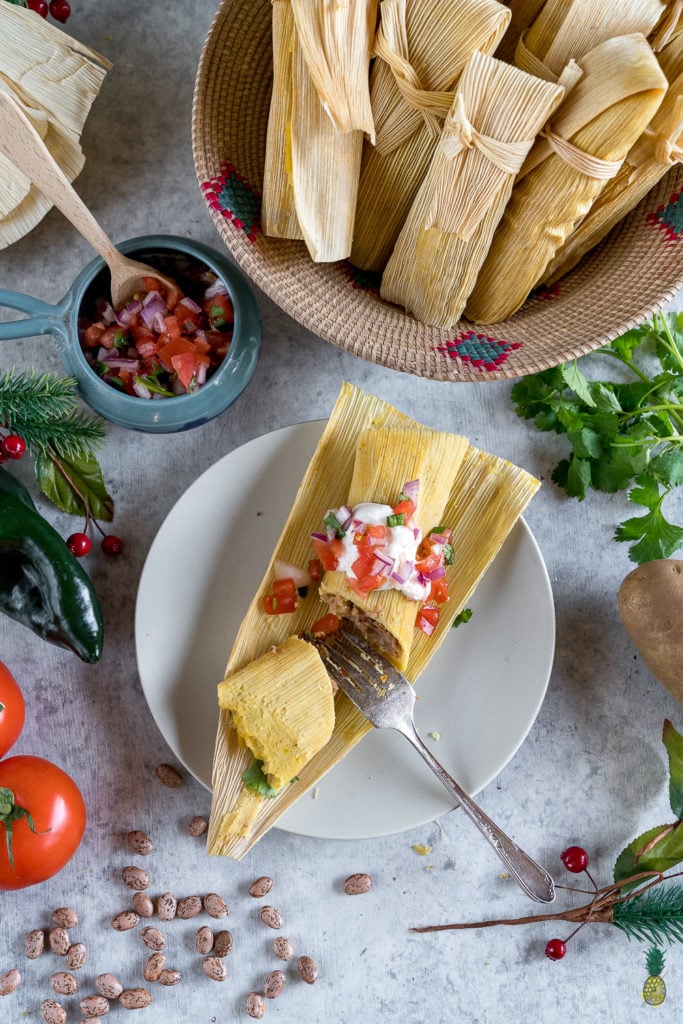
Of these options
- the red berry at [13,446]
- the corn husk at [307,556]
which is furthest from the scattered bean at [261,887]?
the red berry at [13,446]

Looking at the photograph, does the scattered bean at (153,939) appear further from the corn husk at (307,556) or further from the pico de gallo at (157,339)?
the pico de gallo at (157,339)

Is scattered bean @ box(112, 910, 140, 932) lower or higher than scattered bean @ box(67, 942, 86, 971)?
higher

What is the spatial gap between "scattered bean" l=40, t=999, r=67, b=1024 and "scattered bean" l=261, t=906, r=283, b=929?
576 mm

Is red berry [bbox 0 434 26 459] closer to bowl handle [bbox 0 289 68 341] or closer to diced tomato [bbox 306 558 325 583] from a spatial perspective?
bowl handle [bbox 0 289 68 341]

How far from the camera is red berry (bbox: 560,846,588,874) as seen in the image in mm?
2266

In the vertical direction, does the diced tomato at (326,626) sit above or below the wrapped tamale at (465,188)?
below

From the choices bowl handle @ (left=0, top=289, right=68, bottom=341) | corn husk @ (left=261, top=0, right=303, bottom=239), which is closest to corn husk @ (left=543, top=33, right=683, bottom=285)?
corn husk @ (left=261, top=0, right=303, bottom=239)

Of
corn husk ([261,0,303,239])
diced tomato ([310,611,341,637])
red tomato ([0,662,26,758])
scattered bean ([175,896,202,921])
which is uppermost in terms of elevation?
corn husk ([261,0,303,239])

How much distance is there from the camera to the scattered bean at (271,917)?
7.45ft

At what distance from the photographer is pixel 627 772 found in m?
2.36

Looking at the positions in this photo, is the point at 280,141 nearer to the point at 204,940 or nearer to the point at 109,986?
the point at 204,940

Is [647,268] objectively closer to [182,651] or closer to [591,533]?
[591,533]

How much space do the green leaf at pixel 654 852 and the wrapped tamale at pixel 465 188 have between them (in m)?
1.41

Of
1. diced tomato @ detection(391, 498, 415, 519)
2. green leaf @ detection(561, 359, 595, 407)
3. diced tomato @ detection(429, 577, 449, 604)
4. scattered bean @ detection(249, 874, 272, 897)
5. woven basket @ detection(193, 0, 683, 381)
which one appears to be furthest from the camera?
scattered bean @ detection(249, 874, 272, 897)
